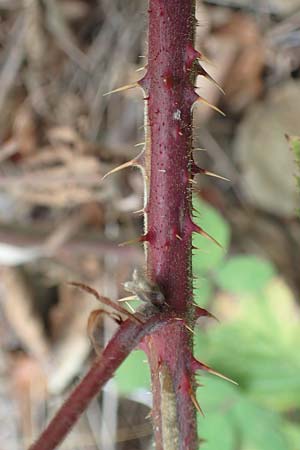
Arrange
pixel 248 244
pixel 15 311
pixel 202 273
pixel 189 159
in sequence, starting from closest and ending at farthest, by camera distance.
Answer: pixel 189 159
pixel 202 273
pixel 248 244
pixel 15 311

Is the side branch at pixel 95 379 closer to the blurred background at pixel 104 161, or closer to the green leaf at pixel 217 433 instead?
the green leaf at pixel 217 433

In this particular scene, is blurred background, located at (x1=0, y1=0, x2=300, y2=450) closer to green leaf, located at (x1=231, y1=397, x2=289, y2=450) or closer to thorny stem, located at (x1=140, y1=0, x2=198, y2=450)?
green leaf, located at (x1=231, y1=397, x2=289, y2=450)

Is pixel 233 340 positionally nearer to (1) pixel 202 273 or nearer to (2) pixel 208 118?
(1) pixel 202 273

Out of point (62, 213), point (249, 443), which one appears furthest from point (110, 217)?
point (249, 443)

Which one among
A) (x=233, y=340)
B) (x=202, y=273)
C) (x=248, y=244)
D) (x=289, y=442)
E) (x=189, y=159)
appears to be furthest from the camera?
(x=248, y=244)

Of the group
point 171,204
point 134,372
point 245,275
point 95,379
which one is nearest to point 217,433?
point 134,372

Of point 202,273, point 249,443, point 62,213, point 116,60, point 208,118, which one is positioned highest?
point 116,60

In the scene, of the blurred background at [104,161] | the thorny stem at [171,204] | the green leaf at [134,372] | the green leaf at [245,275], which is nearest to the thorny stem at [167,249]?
the thorny stem at [171,204]

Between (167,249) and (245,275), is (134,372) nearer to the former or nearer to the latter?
(245,275)
